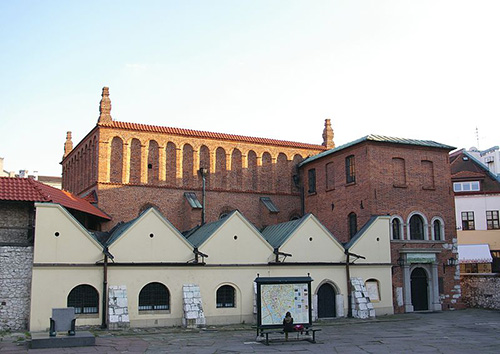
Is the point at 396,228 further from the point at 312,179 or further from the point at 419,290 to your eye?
the point at 312,179

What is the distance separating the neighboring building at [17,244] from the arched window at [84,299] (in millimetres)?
1971

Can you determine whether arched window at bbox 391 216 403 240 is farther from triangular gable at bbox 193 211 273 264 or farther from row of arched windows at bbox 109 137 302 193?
row of arched windows at bbox 109 137 302 193

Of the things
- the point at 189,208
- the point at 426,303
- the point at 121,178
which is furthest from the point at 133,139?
the point at 426,303

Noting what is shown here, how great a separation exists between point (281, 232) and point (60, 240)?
12.9m

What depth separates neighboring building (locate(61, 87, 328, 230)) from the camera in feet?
125

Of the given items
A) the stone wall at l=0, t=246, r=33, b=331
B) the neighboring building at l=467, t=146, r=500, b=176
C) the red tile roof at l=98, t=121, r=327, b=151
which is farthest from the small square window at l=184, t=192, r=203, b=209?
the neighboring building at l=467, t=146, r=500, b=176

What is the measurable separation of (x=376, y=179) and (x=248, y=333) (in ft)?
47.6

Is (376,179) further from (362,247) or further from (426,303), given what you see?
(426,303)

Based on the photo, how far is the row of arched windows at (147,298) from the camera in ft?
87.6

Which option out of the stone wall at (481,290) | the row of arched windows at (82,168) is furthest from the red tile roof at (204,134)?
the stone wall at (481,290)

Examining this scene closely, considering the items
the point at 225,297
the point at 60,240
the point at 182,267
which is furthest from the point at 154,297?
the point at 60,240

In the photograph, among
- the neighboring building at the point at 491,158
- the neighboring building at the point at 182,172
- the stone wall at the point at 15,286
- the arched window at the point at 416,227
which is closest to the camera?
the stone wall at the point at 15,286

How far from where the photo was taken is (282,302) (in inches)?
919

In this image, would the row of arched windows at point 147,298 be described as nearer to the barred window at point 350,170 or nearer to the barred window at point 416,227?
the barred window at point 350,170
